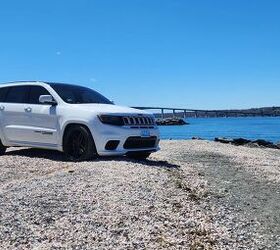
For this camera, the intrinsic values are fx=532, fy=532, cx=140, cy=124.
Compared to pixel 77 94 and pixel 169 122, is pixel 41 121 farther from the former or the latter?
pixel 169 122

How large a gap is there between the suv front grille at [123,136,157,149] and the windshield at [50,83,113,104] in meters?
1.69

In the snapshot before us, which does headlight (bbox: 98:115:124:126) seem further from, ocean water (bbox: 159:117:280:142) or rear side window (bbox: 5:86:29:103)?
ocean water (bbox: 159:117:280:142)

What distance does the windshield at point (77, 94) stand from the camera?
1289 cm

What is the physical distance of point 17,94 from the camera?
44.8 ft

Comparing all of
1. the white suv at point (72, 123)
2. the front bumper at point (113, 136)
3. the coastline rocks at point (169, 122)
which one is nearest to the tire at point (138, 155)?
the white suv at point (72, 123)

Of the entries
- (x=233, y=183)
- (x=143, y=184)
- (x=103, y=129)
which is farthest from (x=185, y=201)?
(x=103, y=129)

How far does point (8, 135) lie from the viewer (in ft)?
44.2

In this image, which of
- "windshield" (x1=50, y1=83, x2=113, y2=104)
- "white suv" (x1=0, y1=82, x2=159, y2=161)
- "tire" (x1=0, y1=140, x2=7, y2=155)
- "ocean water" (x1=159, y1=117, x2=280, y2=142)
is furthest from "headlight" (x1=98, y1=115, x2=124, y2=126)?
"ocean water" (x1=159, y1=117, x2=280, y2=142)

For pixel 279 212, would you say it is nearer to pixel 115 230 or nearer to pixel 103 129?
pixel 115 230

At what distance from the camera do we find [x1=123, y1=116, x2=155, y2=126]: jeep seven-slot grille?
12.1 m

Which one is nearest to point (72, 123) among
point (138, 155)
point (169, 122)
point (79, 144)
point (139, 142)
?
point (79, 144)

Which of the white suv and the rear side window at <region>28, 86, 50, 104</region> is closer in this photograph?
the white suv

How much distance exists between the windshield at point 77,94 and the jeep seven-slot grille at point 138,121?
1.42 m

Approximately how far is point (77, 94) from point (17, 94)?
1.64 m
